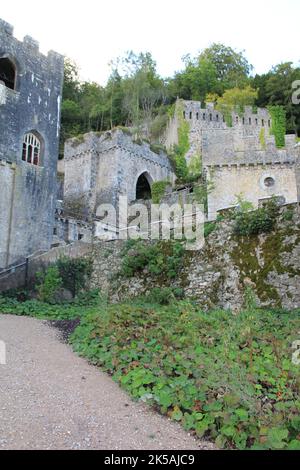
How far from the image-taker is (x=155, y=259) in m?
12.7

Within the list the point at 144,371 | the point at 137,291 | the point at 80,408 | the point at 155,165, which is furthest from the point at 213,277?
the point at 155,165

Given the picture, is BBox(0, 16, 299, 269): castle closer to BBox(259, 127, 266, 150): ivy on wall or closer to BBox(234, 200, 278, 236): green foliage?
BBox(259, 127, 266, 150): ivy on wall

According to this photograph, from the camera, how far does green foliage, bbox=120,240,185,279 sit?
1216cm

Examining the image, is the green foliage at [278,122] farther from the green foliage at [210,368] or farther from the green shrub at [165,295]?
the green foliage at [210,368]

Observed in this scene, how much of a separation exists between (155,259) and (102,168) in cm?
1697

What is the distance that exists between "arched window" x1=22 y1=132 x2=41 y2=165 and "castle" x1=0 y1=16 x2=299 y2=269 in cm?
5

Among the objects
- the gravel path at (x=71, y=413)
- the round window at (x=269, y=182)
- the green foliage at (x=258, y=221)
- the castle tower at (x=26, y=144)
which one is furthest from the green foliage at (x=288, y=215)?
the round window at (x=269, y=182)

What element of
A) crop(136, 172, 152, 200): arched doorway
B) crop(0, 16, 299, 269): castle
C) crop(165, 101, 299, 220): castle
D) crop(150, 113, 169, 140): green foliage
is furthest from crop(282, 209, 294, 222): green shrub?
crop(150, 113, 169, 140): green foliage

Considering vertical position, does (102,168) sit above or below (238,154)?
below

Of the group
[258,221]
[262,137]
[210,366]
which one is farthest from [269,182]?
[210,366]

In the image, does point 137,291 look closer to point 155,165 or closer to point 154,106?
point 155,165

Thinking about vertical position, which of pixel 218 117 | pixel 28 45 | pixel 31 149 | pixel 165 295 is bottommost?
pixel 165 295

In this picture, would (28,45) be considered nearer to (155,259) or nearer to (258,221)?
(155,259)

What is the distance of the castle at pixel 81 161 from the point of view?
19.4 metres
